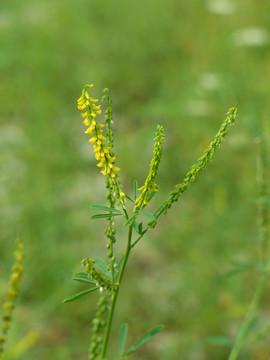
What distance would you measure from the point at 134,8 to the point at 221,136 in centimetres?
587

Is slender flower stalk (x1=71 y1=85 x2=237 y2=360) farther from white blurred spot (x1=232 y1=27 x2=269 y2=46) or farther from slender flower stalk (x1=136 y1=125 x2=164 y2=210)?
white blurred spot (x1=232 y1=27 x2=269 y2=46)

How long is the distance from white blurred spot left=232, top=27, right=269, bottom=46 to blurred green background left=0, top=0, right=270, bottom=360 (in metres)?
→ 0.04

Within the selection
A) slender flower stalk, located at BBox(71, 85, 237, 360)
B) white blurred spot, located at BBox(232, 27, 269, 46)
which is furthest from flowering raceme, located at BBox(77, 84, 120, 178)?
white blurred spot, located at BBox(232, 27, 269, 46)

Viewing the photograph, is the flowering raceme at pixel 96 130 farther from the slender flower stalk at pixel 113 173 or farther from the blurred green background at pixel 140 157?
the blurred green background at pixel 140 157

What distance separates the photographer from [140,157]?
3.93 metres

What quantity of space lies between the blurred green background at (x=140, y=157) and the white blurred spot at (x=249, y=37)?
0.04m

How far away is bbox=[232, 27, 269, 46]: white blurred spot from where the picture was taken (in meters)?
4.61

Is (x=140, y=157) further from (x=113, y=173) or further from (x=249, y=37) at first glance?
(x=113, y=173)

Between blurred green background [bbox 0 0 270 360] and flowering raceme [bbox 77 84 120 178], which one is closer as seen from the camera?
flowering raceme [bbox 77 84 120 178]

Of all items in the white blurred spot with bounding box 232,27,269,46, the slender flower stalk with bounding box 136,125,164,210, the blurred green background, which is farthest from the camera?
the white blurred spot with bounding box 232,27,269,46

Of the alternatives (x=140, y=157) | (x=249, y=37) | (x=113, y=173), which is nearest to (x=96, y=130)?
(x=113, y=173)

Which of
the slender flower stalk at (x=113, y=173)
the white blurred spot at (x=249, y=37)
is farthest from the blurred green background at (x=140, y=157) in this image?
the slender flower stalk at (x=113, y=173)

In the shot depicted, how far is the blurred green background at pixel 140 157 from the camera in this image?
2.54 meters

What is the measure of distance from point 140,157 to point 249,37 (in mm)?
1831
